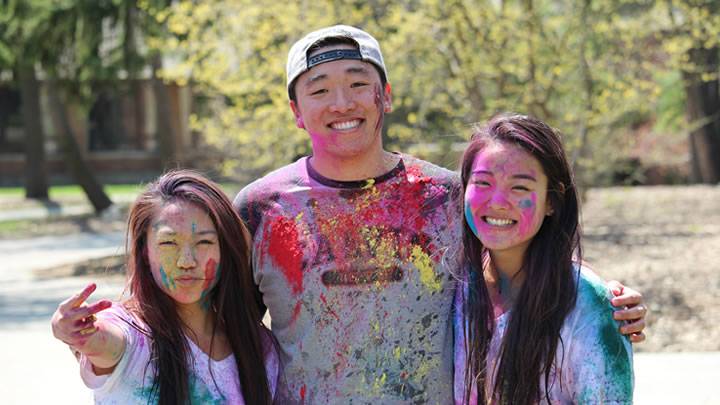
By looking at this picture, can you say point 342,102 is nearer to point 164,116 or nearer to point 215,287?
point 215,287

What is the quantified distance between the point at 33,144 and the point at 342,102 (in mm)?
21906

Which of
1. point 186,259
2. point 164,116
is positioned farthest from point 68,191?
point 186,259

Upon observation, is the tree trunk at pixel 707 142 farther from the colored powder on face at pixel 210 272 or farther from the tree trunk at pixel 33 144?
the colored powder on face at pixel 210 272

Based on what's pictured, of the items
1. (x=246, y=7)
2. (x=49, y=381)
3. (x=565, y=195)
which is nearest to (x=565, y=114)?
(x=246, y=7)

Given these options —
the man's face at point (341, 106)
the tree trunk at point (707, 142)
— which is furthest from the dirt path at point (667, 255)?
the man's face at point (341, 106)

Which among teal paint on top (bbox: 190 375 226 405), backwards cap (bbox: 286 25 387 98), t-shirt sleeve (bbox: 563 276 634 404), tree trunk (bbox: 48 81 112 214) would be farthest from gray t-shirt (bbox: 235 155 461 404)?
tree trunk (bbox: 48 81 112 214)

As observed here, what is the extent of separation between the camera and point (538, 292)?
242 cm

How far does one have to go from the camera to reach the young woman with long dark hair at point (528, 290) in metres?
2.32

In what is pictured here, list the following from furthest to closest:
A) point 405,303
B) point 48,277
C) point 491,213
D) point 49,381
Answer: point 48,277 < point 49,381 < point 405,303 < point 491,213

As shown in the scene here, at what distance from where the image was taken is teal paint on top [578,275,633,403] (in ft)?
7.48

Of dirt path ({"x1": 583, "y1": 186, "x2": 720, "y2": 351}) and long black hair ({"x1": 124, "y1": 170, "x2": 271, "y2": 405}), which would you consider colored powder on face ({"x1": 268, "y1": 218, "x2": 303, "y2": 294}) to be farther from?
dirt path ({"x1": 583, "y1": 186, "x2": 720, "y2": 351})

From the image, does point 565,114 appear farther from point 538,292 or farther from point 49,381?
point 538,292

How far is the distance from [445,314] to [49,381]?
421 cm

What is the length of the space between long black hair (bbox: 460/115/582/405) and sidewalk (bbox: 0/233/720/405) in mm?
1729
